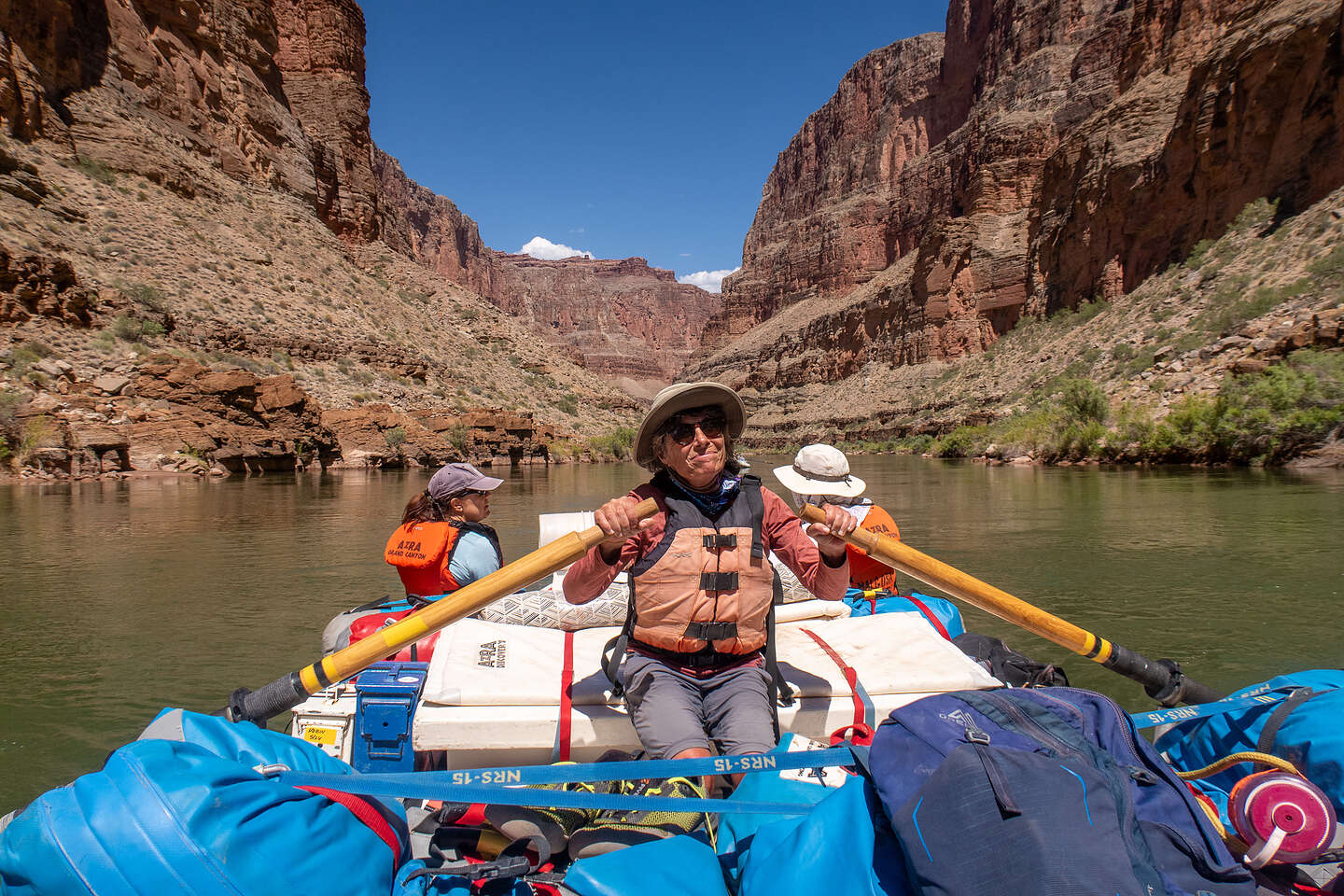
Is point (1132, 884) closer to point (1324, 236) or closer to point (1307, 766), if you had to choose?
point (1307, 766)

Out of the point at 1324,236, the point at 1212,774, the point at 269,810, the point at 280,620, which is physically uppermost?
the point at 1324,236

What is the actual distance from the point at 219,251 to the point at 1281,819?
4188cm

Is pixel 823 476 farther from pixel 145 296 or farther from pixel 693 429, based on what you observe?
pixel 145 296

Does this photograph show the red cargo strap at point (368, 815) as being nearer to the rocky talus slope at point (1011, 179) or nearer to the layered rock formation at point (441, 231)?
the rocky talus slope at point (1011, 179)

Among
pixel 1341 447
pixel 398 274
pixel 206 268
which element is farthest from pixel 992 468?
pixel 398 274

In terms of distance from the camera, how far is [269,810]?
1684 mm

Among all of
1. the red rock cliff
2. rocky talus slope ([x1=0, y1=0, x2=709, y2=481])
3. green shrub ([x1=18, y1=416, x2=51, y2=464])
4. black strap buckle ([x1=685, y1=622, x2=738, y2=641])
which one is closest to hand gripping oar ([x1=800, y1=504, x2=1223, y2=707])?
black strap buckle ([x1=685, y1=622, x2=738, y2=641])

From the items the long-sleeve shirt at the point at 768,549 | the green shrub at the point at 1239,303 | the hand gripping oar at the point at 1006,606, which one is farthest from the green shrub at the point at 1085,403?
the long-sleeve shirt at the point at 768,549

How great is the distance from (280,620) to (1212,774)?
21.0 feet

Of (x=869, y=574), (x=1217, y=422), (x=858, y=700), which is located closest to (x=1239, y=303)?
(x=1217, y=422)

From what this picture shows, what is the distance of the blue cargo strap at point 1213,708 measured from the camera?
229cm

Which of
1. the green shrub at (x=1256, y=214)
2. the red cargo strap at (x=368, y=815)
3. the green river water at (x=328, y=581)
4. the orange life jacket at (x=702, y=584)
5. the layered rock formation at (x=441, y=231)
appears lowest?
the green river water at (x=328, y=581)

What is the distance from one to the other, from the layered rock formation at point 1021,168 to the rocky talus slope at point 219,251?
1402 inches

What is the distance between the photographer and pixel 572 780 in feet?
6.27
